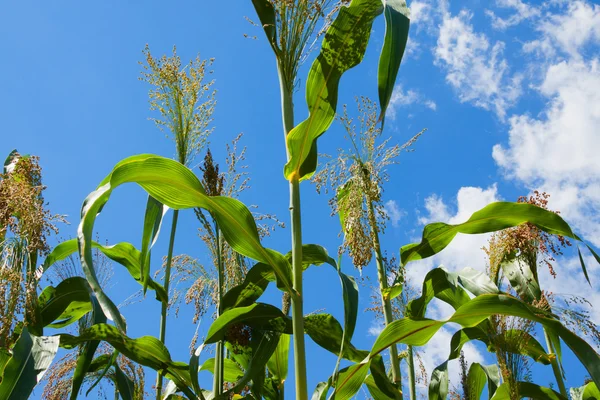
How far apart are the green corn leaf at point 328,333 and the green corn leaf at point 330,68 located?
65 cm

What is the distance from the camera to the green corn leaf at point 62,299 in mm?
2582

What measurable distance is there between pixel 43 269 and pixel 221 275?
2.47 ft

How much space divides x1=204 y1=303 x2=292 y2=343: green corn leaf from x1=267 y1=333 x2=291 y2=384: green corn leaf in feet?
1.28

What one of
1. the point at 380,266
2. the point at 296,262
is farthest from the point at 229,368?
the point at 296,262

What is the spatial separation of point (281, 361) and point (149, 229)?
1010 millimetres

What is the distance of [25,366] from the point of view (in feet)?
6.61

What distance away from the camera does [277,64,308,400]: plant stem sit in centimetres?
204

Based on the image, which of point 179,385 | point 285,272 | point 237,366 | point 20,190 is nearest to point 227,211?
point 285,272

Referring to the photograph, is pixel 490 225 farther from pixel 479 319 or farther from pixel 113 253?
pixel 113 253

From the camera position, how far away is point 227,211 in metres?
2.14

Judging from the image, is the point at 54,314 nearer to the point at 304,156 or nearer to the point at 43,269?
the point at 43,269

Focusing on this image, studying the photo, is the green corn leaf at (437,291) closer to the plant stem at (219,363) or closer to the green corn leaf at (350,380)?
the green corn leaf at (350,380)

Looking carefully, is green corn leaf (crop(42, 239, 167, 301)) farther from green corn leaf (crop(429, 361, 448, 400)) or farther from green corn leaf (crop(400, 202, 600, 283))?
green corn leaf (crop(429, 361, 448, 400))

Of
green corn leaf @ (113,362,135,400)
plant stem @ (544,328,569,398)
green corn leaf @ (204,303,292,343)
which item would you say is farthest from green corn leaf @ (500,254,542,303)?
green corn leaf @ (113,362,135,400)
